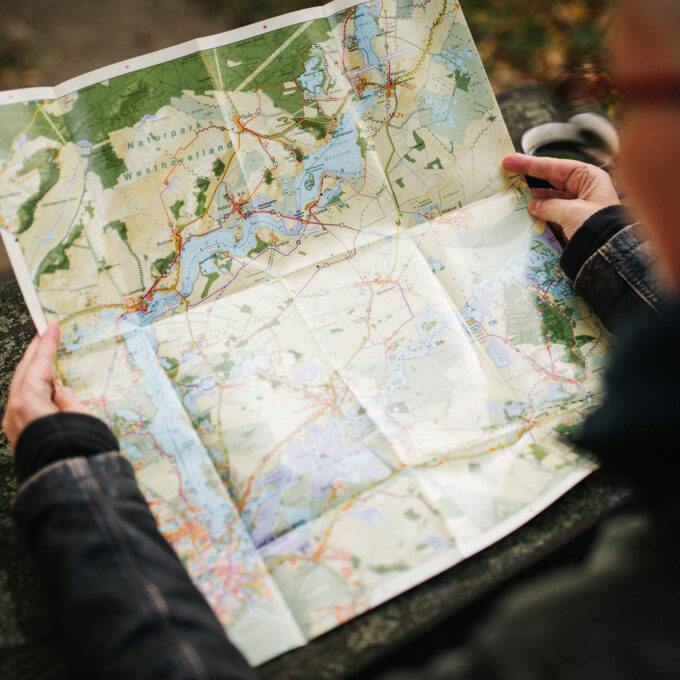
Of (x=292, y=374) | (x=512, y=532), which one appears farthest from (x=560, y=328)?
(x=292, y=374)

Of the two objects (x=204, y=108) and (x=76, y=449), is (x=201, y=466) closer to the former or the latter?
(x=76, y=449)

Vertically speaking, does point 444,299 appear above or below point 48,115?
below

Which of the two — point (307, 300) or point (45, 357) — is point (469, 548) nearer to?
point (307, 300)

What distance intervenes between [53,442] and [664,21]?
73cm

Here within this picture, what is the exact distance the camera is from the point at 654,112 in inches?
16.0

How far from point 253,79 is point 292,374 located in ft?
1.60

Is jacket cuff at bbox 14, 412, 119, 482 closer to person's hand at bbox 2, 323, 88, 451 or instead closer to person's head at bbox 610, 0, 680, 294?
person's hand at bbox 2, 323, 88, 451

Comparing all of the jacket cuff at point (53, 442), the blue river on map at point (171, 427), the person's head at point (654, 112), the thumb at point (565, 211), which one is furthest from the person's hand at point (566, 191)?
the jacket cuff at point (53, 442)

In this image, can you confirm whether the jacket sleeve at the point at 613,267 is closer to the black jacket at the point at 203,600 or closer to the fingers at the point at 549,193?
the fingers at the point at 549,193

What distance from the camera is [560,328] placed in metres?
0.80

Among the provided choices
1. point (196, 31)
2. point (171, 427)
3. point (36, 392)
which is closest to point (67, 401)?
point (36, 392)

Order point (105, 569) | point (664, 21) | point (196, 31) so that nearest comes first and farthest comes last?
point (664, 21) < point (105, 569) < point (196, 31)

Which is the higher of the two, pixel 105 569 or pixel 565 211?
pixel 565 211

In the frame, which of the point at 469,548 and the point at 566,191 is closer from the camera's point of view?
the point at 469,548
